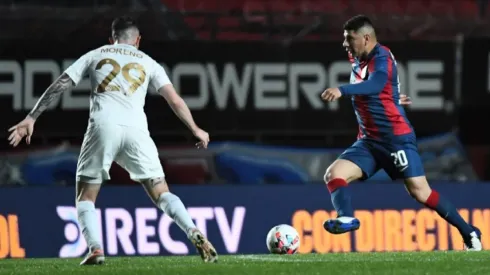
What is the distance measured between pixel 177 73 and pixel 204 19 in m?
0.65

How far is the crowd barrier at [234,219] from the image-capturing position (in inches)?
469

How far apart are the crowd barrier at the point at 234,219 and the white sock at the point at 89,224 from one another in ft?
12.9

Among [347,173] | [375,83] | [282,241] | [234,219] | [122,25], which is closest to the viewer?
[122,25]

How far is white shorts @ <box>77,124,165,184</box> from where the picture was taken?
7.95m

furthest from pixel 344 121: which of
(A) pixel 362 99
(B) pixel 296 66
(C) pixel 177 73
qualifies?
(A) pixel 362 99

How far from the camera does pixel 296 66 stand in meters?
13.1

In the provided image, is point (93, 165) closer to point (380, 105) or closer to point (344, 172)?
point (344, 172)

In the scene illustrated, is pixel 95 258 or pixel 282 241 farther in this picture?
pixel 282 241

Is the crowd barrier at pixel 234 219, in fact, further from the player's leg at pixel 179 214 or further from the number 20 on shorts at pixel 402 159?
the player's leg at pixel 179 214

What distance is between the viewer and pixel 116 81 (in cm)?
805

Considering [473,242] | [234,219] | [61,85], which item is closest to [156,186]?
[61,85]

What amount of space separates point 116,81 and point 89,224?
2.86 feet

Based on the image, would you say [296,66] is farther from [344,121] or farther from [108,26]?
[108,26]

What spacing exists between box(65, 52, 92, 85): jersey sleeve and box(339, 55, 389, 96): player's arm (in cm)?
155
